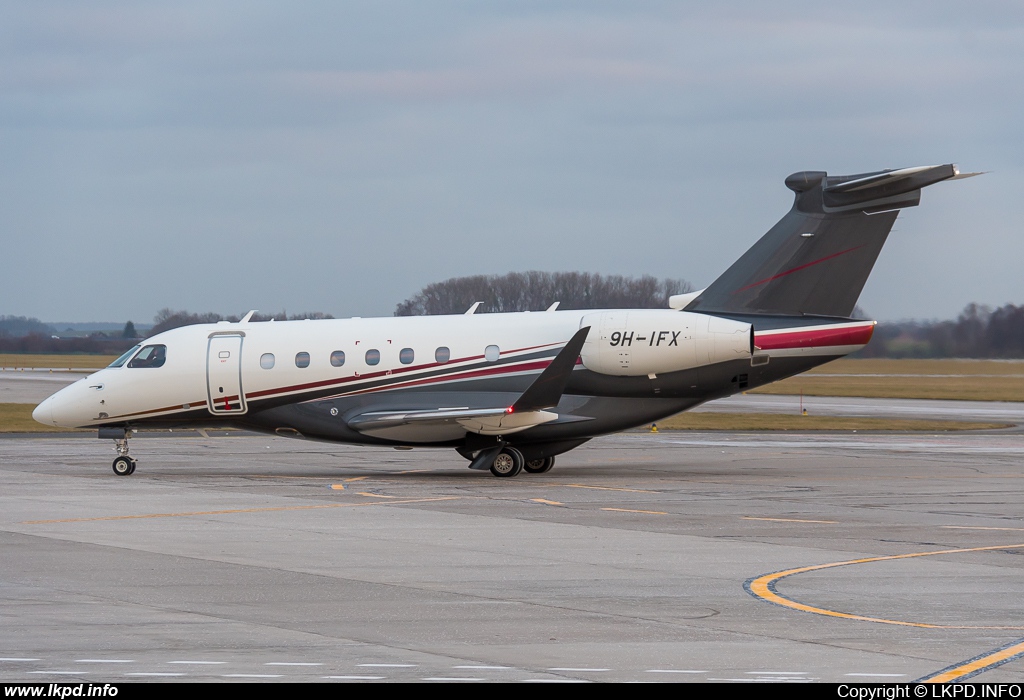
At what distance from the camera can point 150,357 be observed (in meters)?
27.9

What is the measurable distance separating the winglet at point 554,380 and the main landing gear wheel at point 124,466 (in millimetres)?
8346

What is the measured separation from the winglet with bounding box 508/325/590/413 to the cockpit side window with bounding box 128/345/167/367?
805 cm

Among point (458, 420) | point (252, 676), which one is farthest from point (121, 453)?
point (252, 676)

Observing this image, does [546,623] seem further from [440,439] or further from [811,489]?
[440,439]

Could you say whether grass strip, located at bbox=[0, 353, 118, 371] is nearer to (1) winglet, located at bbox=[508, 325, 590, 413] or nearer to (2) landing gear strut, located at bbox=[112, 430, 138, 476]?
(2) landing gear strut, located at bbox=[112, 430, 138, 476]

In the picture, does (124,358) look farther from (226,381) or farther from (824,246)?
(824,246)

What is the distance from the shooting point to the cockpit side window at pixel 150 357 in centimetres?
2778

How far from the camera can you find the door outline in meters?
27.4

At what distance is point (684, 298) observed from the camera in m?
28.2

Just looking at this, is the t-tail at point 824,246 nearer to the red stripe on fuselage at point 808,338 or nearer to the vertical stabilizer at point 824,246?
the vertical stabilizer at point 824,246

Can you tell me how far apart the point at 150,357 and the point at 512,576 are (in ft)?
54.4

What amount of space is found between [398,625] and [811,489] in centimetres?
1486

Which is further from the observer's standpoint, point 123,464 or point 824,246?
point 123,464
